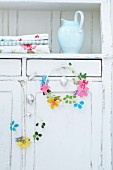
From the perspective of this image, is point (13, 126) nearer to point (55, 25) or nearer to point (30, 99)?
point (30, 99)

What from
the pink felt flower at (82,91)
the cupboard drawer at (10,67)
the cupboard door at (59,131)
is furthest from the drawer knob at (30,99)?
the pink felt flower at (82,91)

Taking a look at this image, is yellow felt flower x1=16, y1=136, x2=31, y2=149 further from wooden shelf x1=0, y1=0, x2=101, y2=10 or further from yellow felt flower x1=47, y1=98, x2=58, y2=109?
wooden shelf x1=0, y1=0, x2=101, y2=10

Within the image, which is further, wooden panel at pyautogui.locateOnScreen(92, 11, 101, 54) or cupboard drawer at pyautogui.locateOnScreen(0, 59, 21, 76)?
wooden panel at pyautogui.locateOnScreen(92, 11, 101, 54)

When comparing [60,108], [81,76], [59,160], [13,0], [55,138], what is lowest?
[59,160]

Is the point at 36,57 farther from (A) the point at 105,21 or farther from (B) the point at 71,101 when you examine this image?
(A) the point at 105,21

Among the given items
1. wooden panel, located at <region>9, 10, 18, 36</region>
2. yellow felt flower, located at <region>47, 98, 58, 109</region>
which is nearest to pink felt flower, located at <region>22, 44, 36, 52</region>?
yellow felt flower, located at <region>47, 98, 58, 109</region>

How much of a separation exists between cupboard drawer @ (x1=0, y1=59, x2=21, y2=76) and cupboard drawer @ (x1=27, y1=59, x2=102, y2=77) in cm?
5

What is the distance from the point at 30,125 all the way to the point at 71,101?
10.0 inches

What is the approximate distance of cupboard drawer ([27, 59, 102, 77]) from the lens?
190 centimetres

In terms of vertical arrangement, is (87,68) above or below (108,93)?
above

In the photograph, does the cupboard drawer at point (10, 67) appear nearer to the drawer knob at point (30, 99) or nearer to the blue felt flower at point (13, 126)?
the drawer knob at point (30, 99)

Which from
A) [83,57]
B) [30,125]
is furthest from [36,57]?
[30,125]

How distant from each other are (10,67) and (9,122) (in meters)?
0.29

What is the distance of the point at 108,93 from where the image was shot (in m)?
1.90
